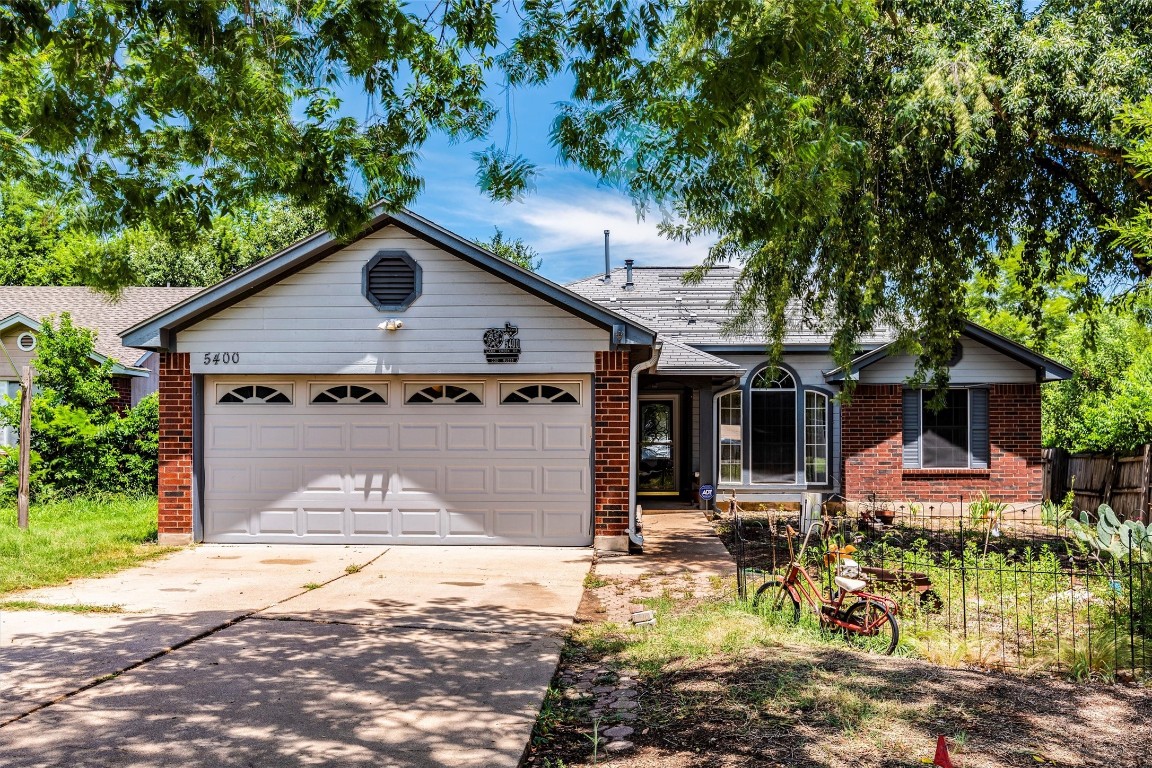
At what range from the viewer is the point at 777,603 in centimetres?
730

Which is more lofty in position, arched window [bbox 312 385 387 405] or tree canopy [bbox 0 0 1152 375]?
tree canopy [bbox 0 0 1152 375]

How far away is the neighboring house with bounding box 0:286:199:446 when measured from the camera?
17781 millimetres

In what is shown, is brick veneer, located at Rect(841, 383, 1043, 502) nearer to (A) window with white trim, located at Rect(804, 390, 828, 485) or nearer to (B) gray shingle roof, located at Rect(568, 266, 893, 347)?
(A) window with white trim, located at Rect(804, 390, 828, 485)

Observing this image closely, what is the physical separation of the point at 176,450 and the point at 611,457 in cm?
605

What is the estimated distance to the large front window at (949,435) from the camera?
16969 mm

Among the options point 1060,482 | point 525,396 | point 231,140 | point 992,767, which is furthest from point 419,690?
point 1060,482

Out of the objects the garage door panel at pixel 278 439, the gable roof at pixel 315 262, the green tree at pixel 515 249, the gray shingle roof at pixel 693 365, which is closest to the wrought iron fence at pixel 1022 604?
the gray shingle roof at pixel 693 365

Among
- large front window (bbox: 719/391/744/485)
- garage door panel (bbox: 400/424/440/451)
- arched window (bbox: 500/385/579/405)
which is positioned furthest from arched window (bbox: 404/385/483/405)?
large front window (bbox: 719/391/744/485)

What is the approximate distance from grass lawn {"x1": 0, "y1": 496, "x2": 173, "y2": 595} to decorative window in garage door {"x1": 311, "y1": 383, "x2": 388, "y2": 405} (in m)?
2.85

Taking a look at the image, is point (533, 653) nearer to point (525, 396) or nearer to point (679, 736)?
point (679, 736)

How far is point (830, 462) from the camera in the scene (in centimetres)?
1731

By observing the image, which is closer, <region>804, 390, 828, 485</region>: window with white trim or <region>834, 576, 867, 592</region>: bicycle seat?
<region>834, 576, 867, 592</region>: bicycle seat

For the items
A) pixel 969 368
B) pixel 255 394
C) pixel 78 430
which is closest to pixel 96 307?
pixel 78 430

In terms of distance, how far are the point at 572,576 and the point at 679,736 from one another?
212 inches
